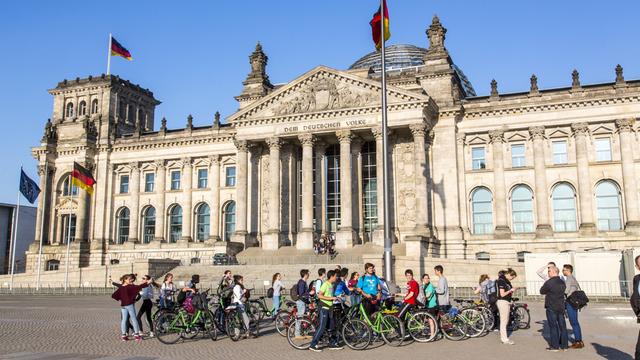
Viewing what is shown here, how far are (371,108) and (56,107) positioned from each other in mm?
40666

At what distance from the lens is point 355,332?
16.5 meters

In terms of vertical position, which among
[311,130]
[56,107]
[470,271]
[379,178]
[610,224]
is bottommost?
[470,271]

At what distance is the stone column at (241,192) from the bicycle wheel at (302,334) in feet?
120

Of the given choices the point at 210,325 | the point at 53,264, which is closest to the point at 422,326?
the point at 210,325

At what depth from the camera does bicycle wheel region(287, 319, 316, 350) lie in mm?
16641

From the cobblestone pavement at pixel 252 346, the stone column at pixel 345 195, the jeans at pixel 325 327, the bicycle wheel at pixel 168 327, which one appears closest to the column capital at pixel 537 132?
the stone column at pixel 345 195

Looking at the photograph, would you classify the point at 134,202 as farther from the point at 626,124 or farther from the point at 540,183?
the point at 626,124

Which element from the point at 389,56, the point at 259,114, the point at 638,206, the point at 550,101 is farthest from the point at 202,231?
the point at 638,206

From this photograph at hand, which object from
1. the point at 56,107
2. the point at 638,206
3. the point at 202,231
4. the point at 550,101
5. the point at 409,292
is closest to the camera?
the point at 409,292

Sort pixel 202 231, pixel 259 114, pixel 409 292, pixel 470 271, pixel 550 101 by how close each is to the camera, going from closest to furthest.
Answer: pixel 409 292
pixel 470 271
pixel 550 101
pixel 259 114
pixel 202 231

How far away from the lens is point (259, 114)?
54531 mm

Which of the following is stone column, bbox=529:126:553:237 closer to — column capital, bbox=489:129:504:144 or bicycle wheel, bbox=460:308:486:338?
column capital, bbox=489:129:504:144

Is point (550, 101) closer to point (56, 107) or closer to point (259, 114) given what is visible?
point (259, 114)

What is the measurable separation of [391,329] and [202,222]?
48.7 m
